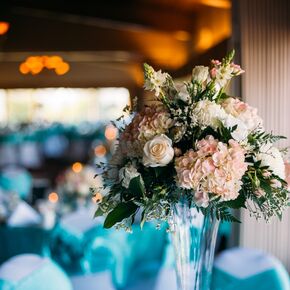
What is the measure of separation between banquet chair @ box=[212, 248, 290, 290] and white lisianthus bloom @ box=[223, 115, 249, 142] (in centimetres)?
93

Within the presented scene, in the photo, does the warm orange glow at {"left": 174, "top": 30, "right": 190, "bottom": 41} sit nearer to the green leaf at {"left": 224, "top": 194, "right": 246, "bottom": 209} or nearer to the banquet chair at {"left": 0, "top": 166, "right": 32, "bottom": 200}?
the banquet chair at {"left": 0, "top": 166, "right": 32, "bottom": 200}

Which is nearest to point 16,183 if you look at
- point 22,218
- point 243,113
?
point 22,218

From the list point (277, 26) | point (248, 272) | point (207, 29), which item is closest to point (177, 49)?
point (207, 29)

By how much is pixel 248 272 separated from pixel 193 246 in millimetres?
760

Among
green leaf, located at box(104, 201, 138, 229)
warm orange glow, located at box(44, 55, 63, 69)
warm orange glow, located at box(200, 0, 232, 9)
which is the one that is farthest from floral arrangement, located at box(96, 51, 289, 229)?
warm orange glow, located at box(44, 55, 63, 69)

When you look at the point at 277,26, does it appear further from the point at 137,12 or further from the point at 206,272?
the point at 137,12

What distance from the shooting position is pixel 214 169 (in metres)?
1.18

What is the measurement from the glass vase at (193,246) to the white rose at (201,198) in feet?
0.39

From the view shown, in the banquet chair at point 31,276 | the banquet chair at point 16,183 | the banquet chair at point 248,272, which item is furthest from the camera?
the banquet chair at point 16,183

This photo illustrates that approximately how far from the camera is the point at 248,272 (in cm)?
202

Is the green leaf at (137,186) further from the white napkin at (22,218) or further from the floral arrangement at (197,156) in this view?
the white napkin at (22,218)

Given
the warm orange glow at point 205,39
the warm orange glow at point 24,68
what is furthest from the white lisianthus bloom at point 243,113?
the warm orange glow at point 24,68

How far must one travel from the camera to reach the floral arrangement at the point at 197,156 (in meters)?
1.19

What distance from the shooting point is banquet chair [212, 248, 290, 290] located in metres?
1.95
